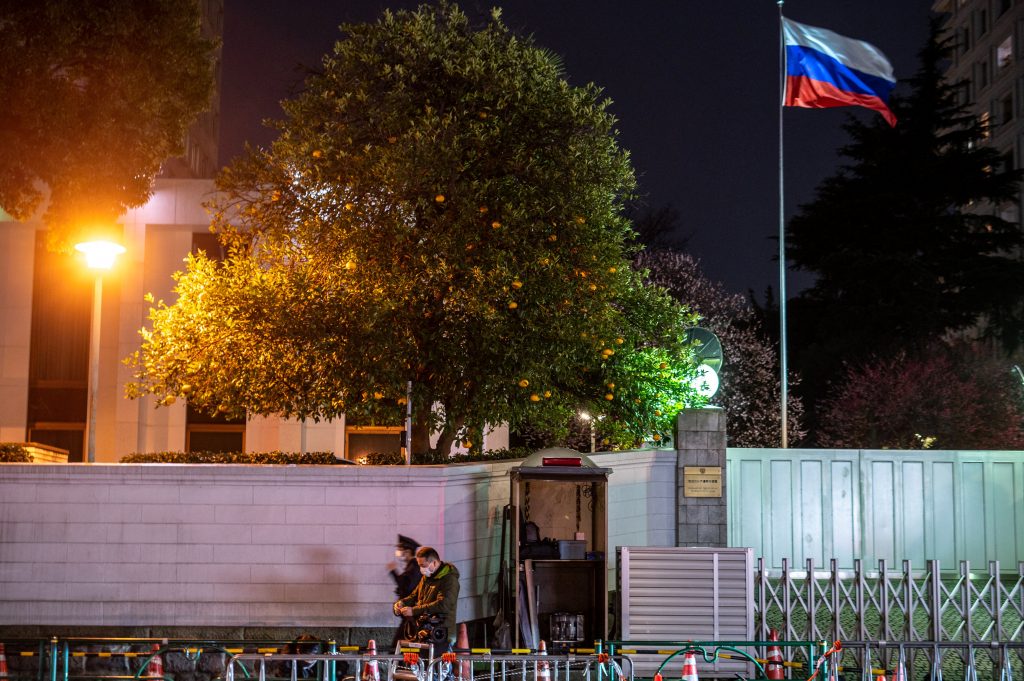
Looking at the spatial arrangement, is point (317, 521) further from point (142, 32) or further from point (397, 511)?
point (142, 32)

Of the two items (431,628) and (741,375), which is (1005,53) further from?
(431,628)

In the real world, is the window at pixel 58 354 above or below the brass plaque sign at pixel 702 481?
above

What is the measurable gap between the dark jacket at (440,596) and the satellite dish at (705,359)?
25.3ft

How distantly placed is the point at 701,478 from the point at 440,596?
18.6 feet

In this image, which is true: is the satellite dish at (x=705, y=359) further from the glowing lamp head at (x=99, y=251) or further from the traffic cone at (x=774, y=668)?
the glowing lamp head at (x=99, y=251)

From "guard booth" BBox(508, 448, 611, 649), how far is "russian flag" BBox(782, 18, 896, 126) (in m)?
9.82

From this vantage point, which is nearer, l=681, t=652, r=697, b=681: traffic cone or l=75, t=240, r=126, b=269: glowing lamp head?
l=681, t=652, r=697, b=681: traffic cone

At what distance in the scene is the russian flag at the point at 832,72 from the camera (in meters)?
19.7

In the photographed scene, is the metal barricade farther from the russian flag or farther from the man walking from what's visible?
the russian flag

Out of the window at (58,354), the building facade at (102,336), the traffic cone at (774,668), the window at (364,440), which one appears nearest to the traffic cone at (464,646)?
the traffic cone at (774,668)

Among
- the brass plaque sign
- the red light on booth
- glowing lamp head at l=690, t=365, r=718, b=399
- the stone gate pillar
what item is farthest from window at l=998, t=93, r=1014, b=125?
the red light on booth

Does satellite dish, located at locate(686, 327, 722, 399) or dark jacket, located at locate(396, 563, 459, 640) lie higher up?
satellite dish, located at locate(686, 327, 722, 399)

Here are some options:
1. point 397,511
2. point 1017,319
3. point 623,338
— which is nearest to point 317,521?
point 397,511

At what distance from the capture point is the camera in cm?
1078
